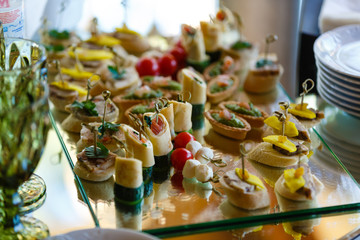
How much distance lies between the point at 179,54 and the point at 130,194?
107 centimetres

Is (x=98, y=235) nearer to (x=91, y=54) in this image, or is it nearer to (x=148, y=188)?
(x=148, y=188)

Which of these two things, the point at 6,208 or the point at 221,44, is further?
the point at 221,44

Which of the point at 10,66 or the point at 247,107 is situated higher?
the point at 10,66

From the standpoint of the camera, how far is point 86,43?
7.72 feet

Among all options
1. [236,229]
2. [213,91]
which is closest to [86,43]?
[213,91]

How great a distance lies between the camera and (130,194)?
54.3 inches

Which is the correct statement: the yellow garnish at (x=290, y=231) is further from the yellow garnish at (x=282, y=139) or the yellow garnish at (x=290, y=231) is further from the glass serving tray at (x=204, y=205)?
the yellow garnish at (x=282, y=139)

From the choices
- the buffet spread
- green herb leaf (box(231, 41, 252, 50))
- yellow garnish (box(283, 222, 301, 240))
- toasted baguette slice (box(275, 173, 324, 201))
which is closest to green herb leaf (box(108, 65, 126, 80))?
the buffet spread

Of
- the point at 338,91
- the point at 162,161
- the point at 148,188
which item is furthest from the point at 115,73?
the point at 338,91

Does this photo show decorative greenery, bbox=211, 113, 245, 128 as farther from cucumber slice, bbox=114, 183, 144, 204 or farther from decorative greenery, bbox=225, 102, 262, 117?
cucumber slice, bbox=114, 183, 144, 204

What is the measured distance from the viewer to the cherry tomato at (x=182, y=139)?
1.62 m

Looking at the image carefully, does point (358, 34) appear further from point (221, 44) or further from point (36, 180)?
point (36, 180)

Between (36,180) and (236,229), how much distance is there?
22.5 inches

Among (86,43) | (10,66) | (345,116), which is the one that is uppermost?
(10,66)
